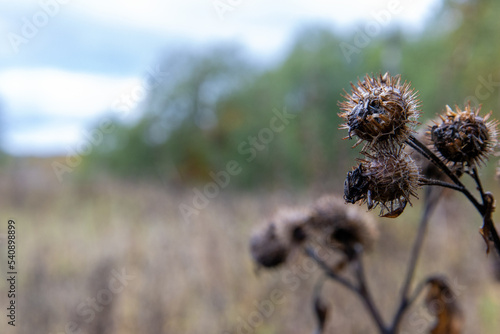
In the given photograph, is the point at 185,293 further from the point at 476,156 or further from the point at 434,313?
the point at 476,156

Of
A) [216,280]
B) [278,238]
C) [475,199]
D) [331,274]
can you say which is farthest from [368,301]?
[216,280]

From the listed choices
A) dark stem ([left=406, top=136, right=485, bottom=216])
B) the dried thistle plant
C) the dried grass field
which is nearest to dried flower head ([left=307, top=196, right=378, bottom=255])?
the dried grass field

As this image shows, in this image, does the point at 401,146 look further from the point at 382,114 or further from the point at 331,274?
the point at 331,274

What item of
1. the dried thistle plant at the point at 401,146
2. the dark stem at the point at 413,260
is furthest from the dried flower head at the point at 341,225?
the dried thistle plant at the point at 401,146

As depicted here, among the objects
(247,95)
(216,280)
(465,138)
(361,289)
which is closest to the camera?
(465,138)

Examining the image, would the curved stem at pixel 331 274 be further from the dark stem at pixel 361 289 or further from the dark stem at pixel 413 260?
the dark stem at pixel 413 260

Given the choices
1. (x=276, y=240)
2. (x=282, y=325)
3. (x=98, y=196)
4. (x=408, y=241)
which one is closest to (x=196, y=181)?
(x=98, y=196)
